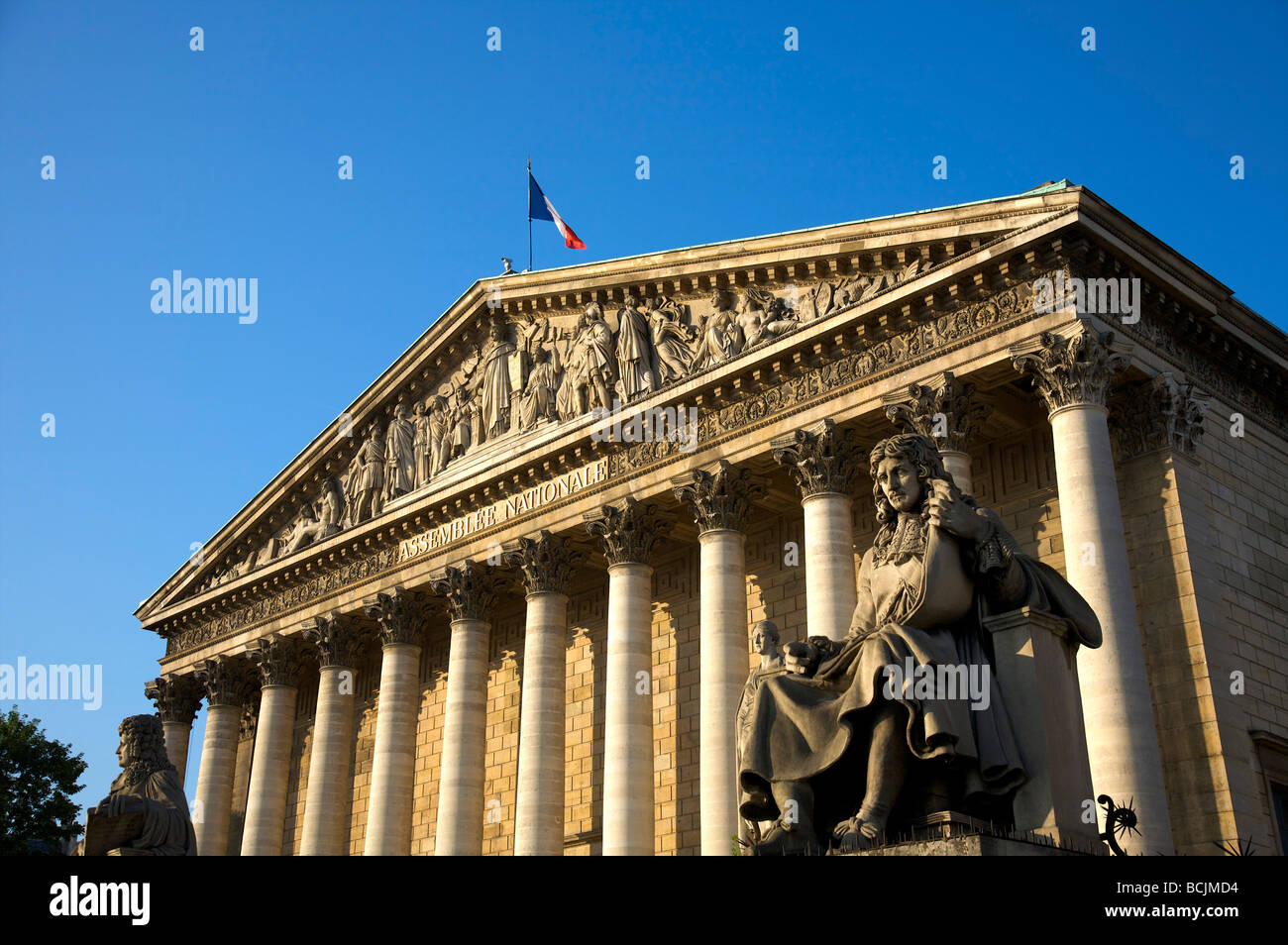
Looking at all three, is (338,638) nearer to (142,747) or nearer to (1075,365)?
(142,747)

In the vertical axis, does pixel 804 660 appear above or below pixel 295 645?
below

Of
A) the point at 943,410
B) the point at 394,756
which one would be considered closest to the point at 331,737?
the point at 394,756

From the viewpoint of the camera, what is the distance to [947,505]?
6.53 metres

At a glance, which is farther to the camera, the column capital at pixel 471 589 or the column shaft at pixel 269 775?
the column shaft at pixel 269 775

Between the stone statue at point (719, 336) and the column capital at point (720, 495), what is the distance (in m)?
1.97

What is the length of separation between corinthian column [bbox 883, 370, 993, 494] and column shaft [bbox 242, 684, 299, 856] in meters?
17.3

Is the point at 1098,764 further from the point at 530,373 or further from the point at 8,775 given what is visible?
the point at 8,775

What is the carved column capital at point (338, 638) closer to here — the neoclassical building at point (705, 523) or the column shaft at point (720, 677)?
the neoclassical building at point (705, 523)

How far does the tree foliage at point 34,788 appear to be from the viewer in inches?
1308

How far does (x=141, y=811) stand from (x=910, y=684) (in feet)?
27.9

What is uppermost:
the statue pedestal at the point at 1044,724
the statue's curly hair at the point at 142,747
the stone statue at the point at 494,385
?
the stone statue at the point at 494,385

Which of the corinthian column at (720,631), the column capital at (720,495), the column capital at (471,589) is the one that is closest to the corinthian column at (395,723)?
the column capital at (471,589)
